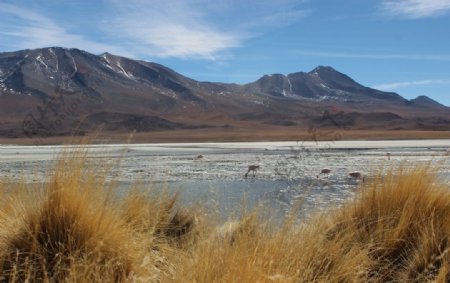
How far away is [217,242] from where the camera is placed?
3.87 meters

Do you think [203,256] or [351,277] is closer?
[203,256]

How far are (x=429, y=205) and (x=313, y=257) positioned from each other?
138 centimetres

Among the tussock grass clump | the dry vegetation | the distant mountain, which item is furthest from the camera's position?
the distant mountain

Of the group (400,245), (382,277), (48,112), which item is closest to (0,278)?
(382,277)

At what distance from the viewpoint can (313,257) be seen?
393 centimetres

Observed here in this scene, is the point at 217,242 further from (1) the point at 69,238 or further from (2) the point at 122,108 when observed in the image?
(2) the point at 122,108

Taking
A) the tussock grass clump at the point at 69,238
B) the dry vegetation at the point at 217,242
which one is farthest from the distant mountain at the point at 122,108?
the tussock grass clump at the point at 69,238

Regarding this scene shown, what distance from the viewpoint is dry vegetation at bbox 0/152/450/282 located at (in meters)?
3.49

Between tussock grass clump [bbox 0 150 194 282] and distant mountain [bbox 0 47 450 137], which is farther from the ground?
distant mountain [bbox 0 47 450 137]

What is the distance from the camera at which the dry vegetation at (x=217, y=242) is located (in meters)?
3.49

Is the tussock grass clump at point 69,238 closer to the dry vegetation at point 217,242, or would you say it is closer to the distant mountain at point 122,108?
the dry vegetation at point 217,242

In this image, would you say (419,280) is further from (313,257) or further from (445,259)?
(313,257)

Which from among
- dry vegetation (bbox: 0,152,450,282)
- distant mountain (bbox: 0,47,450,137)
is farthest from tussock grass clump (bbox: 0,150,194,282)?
distant mountain (bbox: 0,47,450,137)

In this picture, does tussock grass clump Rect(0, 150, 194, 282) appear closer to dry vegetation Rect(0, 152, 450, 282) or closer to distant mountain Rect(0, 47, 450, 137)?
dry vegetation Rect(0, 152, 450, 282)
